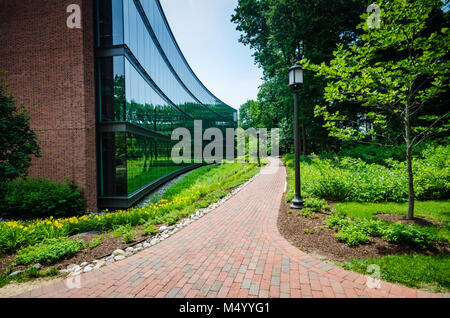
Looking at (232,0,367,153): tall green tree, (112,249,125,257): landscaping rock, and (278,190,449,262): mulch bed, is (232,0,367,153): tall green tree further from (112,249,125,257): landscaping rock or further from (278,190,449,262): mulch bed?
(112,249,125,257): landscaping rock

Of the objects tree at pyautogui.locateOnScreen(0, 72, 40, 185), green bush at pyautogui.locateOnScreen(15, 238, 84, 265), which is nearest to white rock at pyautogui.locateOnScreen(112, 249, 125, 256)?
green bush at pyautogui.locateOnScreen(15, 238, 84, 265)

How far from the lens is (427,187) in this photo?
20.7ft

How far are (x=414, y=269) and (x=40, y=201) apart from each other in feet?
41.2

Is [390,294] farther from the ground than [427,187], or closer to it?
closer to it

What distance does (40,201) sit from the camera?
852 centimetres

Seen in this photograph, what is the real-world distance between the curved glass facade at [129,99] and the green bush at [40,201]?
1.25m

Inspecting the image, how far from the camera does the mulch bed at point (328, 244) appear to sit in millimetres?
3385

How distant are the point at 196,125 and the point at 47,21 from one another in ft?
60.7

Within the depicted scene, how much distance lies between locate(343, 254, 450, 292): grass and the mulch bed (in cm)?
20

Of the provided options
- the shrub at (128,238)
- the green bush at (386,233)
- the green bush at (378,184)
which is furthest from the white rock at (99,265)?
the green bush at (378,184)

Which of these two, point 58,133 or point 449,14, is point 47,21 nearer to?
point 58,133

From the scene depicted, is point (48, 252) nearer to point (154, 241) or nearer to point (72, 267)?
point (72, 267)

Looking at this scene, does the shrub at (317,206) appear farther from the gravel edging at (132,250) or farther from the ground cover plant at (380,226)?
the gravel edging at (132,250)
